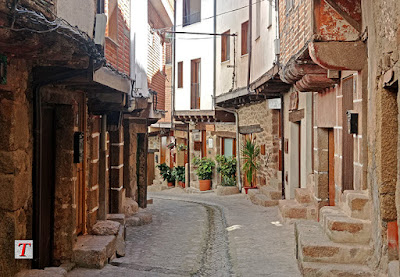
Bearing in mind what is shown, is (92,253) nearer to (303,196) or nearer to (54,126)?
(54,126)

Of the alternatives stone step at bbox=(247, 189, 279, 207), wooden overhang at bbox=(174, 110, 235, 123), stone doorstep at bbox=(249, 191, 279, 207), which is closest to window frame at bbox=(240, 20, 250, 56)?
wooden overhang at bbox=(174, 110, 235, 123)

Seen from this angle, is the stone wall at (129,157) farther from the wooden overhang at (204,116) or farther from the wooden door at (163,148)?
the wooden door at (163,148)

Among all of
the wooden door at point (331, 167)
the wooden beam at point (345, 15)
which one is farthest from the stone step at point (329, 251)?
the wooden beam at point (345, 15)

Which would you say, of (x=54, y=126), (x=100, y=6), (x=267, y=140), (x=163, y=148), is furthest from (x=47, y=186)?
(x=163, y=148)

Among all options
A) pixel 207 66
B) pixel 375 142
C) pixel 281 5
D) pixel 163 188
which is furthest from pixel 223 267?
pixel 163 188

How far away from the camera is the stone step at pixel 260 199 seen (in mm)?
11664

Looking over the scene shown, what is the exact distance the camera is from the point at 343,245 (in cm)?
544

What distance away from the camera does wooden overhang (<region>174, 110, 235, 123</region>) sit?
18219 millimetres

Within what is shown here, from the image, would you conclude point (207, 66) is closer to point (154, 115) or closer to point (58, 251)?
point (154, 115)

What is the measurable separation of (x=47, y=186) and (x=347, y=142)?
385 centimetres

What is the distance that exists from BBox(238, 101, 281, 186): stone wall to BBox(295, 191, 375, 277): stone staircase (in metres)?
6.37

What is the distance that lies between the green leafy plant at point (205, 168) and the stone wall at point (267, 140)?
4.24 meters

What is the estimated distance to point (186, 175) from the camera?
2045 cm

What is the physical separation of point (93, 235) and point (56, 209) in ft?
3.36
